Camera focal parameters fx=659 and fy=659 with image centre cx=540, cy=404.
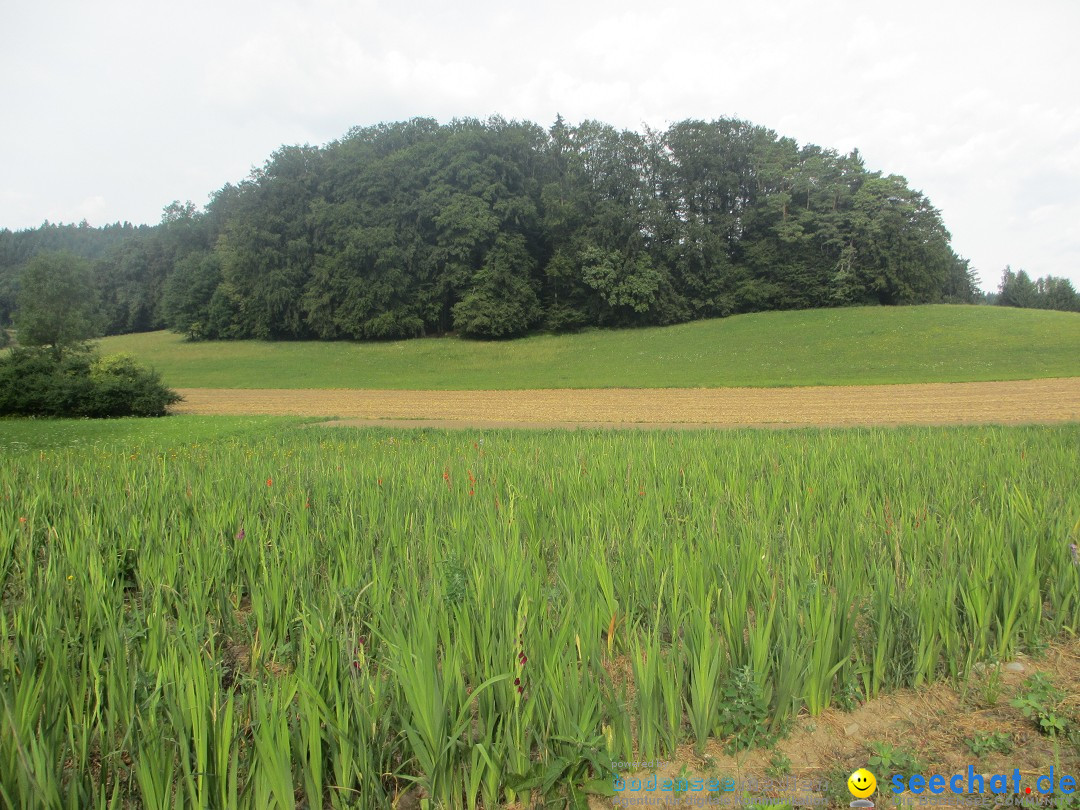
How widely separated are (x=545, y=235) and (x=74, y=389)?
3824cm

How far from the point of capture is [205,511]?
17.1ft

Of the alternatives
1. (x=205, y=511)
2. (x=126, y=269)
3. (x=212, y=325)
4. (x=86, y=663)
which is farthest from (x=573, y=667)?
(x=126, y=269)

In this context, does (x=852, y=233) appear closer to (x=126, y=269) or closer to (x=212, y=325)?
(x=212, y=325)

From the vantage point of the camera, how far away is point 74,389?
891 inches

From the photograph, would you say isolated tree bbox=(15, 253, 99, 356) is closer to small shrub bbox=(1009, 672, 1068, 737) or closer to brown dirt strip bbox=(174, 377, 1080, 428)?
brown dirt strip bbox=(174, 377, 1080, 428)

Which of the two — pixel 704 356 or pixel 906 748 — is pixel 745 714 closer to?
pixel 906 748

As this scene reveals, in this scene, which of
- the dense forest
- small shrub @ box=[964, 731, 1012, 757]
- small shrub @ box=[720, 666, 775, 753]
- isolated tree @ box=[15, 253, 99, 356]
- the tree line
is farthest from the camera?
the tree line

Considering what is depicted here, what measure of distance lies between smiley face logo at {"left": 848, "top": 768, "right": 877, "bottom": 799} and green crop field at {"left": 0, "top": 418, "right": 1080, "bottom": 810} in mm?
389

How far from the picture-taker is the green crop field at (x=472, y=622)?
2.10m

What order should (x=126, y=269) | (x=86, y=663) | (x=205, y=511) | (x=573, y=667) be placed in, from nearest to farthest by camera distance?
(x=573, y=667), (x=86, y=663), (x=205, y=511), (x=126, y=269)

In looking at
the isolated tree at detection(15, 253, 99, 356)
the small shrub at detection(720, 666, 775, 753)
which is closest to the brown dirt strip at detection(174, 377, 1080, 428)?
the isolated tree at detection(15, 253, 99, 356)

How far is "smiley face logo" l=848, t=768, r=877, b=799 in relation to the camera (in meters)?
2.08

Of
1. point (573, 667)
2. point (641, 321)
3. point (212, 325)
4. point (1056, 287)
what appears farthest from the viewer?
A: point (1056, 287)

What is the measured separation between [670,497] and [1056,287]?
114774 millimetres
